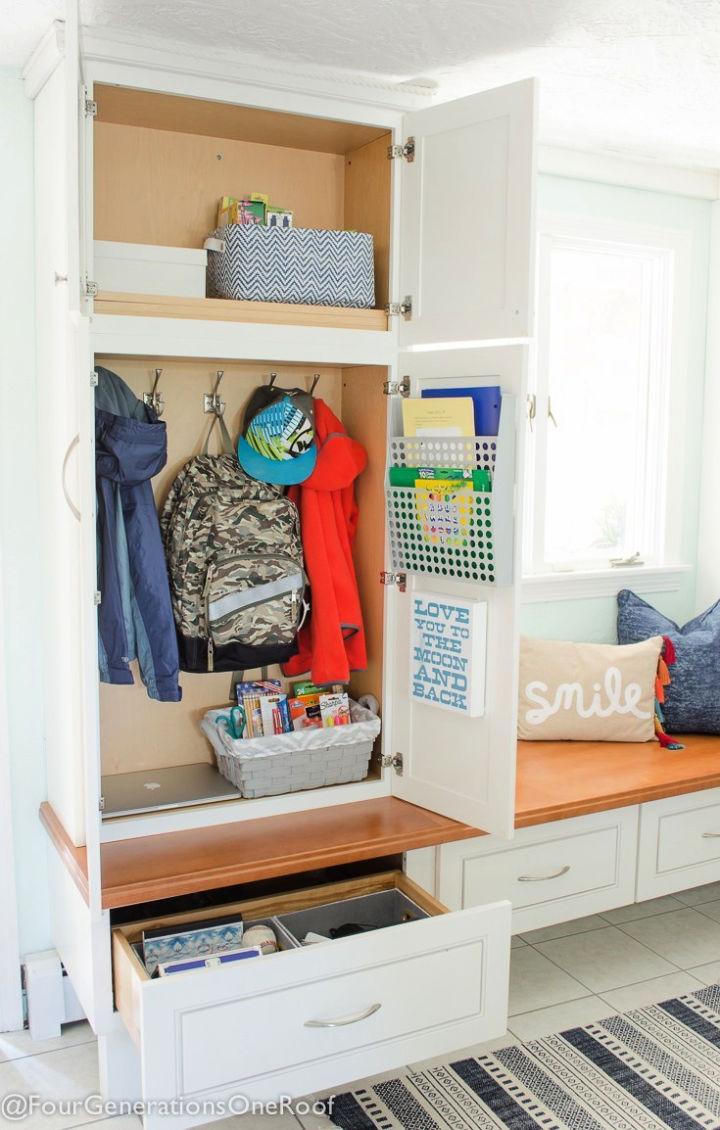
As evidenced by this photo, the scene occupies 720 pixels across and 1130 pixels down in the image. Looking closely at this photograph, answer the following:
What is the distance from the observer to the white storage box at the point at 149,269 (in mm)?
2182

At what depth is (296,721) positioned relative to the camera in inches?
100

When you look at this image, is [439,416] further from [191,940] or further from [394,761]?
[191,940]

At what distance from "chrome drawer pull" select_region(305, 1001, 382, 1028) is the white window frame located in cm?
152

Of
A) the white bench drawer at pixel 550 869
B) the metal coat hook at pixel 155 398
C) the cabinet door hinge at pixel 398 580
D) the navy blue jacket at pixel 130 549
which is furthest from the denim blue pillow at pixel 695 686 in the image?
the metal coat hook at pixel 155 398

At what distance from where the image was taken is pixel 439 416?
2.30 meters

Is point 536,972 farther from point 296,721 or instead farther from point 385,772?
point 296,721

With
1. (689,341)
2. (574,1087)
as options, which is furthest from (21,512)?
(689,341)

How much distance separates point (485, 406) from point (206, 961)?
1.25 meters

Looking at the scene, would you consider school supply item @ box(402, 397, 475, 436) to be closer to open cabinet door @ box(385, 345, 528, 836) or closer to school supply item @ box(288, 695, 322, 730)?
open cabinet door @ box(385, 345, 528, 836)

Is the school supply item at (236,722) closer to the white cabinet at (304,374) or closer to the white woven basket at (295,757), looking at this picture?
the white woven basket at (295,757)

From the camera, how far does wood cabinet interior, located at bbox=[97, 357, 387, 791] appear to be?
2502 millimetres

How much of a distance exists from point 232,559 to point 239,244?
0.69 meters

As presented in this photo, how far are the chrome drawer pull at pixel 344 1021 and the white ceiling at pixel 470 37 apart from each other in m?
1.86

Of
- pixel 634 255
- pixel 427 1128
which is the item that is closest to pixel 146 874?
pixel 427 1128
